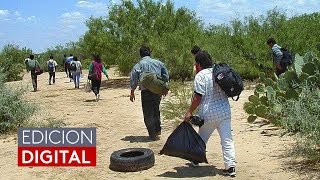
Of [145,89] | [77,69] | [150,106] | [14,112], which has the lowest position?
[14,112]

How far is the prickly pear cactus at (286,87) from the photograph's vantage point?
8.45 meters

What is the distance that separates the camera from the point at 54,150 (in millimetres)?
8016

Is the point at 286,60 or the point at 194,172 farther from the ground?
the point at 286,60

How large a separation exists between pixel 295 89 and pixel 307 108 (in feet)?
6.74

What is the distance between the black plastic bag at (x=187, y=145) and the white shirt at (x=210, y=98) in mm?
284

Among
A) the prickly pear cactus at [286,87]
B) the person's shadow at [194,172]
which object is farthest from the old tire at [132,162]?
the prickly pear cactus at [286,87]

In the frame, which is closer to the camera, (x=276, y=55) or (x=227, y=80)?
(x=227, y=80)

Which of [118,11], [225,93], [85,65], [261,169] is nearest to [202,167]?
[261,169]

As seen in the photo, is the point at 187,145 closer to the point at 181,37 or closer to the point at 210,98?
the point at 210,98

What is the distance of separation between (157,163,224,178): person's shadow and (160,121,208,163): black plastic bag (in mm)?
312

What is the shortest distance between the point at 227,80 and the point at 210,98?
35cm

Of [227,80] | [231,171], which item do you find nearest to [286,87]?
[231,171]

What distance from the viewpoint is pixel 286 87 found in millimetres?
9336

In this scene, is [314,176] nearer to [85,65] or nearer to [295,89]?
[295,89]
